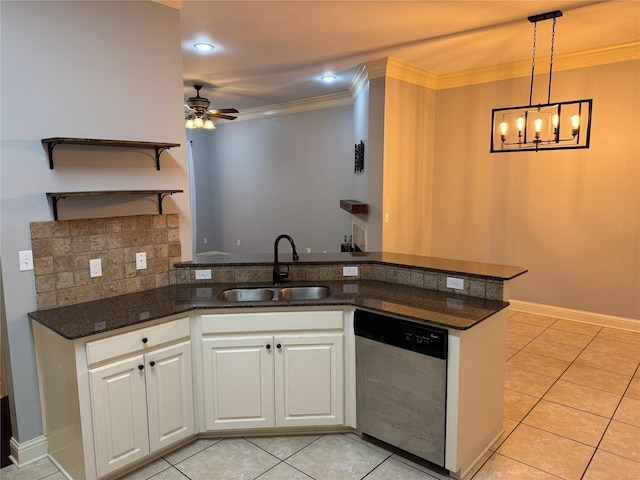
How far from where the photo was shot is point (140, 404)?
2.27 metres

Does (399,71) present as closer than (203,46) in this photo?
No

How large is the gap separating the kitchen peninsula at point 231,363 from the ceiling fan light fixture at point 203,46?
8.02ft

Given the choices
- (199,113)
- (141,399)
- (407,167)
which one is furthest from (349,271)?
(199,113)

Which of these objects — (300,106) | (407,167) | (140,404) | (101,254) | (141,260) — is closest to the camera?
(140,404)

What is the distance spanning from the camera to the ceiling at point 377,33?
3.17 m

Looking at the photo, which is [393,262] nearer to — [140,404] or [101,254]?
[140,404]

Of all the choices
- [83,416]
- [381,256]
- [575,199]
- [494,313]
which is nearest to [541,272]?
[575,199]

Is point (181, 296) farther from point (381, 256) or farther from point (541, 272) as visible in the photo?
point (541, 272)

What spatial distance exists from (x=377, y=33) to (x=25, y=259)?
317 centimetres

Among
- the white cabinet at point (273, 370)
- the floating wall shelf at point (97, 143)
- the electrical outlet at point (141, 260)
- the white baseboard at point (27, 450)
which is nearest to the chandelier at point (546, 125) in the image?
the white cabinet at point (273, 370)

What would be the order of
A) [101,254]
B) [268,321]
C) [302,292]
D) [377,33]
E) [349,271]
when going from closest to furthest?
[268,321], [101,254], [302,292], [349,271], [377,33]

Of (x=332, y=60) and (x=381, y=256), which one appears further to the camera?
(x=332, y=60)

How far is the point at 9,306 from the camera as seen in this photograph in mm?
2287

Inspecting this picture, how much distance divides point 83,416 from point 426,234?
14.4 feet
